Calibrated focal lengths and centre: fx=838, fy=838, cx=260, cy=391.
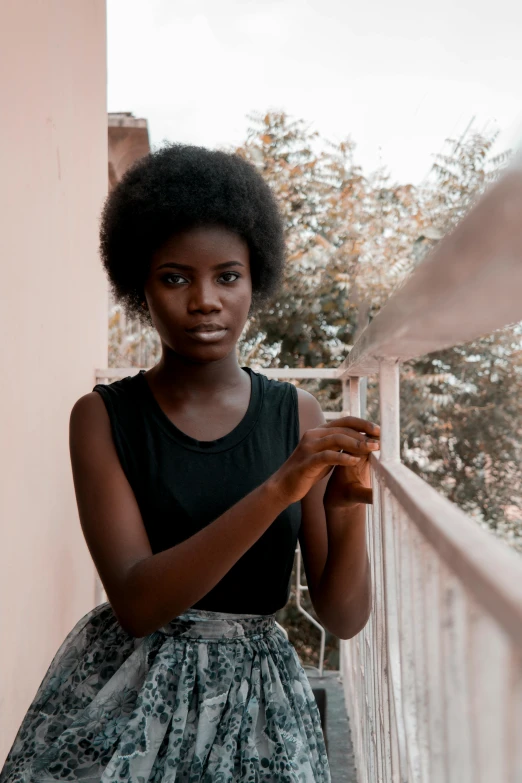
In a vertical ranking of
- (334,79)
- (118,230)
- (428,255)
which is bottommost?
(428,255)

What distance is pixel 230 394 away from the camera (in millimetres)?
1563

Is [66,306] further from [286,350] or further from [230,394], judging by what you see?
[286,350]

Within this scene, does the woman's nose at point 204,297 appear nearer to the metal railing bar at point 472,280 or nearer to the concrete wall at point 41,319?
the metal railing bar at point 472,280

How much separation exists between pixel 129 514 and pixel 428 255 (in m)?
0.94

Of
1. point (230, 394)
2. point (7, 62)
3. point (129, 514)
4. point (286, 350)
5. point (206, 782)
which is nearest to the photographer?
point (206, 782)

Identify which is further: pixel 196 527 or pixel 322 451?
pixel 196 527

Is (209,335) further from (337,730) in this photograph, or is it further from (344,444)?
(337,730)

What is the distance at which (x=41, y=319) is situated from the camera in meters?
2.53

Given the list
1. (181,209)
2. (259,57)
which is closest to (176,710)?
(181,209)

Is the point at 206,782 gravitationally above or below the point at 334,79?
below

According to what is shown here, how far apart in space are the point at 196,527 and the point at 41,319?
1.33 meters

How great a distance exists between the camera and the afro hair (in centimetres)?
144

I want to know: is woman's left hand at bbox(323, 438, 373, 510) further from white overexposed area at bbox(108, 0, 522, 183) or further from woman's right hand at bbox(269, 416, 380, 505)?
white overexposed area at bbox(108, 0, 522, 183)

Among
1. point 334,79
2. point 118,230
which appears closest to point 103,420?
point 118,230
